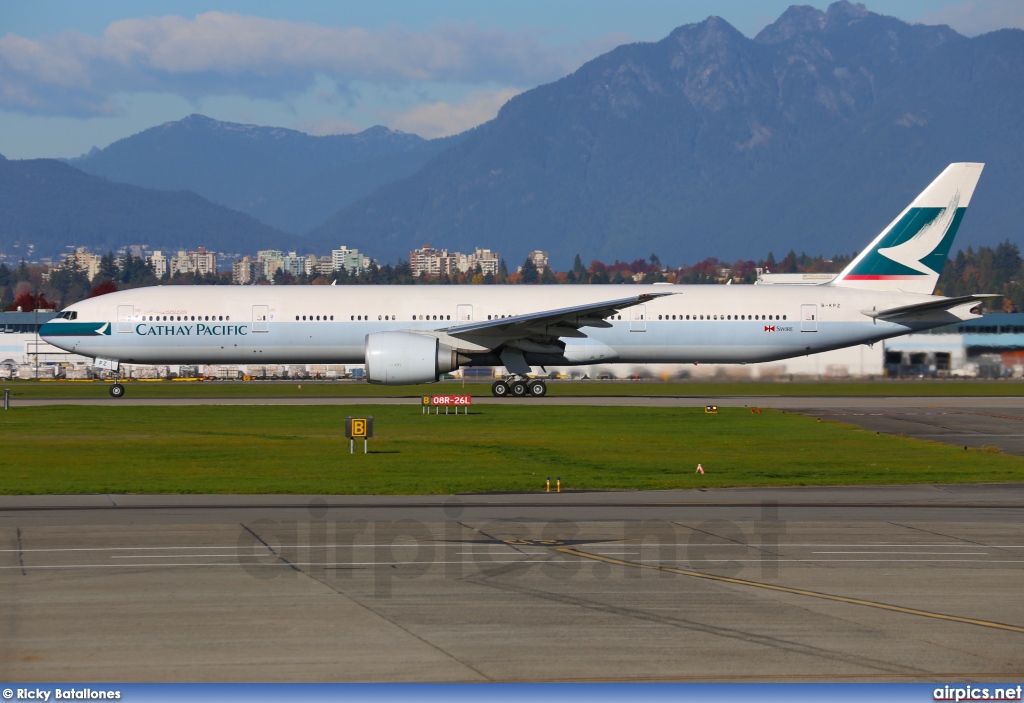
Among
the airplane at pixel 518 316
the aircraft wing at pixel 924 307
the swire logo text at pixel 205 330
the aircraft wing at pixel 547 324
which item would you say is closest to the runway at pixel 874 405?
the airplane at pixel 518 316

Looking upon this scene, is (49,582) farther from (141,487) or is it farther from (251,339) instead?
(251,339)

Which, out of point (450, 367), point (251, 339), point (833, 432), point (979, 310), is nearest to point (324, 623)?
point (833, 432)

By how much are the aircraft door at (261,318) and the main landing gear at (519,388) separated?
9583 mm

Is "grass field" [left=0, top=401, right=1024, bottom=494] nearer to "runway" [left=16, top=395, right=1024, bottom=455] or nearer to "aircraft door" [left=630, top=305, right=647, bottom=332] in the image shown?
"runway" [left=16, top=395, right=1024, bottom=455]

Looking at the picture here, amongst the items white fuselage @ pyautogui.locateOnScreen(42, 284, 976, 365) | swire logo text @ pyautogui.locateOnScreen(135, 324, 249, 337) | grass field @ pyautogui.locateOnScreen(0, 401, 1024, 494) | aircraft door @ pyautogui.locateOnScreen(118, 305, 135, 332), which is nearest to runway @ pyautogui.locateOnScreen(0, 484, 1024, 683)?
grass field @ pyautogui.locateOnScreen(0, 401, 1024, 494)

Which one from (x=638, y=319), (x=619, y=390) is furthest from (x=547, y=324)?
(x=619, y=390)

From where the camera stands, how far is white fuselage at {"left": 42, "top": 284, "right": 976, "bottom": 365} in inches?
1854

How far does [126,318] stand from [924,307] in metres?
32.3

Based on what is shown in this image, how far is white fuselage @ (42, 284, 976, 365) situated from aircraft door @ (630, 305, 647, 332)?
0.13ft

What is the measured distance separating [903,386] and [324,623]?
5328cm

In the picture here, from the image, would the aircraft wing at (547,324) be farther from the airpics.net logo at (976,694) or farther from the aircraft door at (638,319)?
the airpics.net logo at (976,694)

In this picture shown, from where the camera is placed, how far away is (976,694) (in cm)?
863

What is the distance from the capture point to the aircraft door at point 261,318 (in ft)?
155

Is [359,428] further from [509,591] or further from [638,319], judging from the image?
[638,319]
